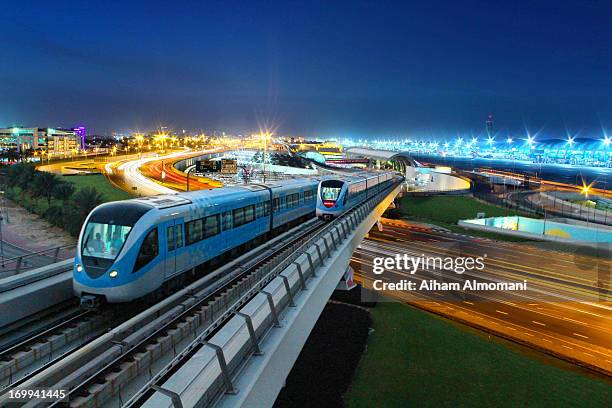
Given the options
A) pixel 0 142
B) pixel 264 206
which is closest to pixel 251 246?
pixel 264 206

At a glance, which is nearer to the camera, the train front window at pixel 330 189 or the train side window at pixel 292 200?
the train side window at pixel 292 200

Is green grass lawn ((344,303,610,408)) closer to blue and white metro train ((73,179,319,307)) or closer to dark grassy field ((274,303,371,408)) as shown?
dark grassy field ((274,303,371,408))

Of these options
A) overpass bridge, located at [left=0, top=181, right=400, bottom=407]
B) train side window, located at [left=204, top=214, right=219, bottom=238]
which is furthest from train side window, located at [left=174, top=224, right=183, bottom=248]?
train side window, located at [left=204, top=214, right=219, bottom=238]

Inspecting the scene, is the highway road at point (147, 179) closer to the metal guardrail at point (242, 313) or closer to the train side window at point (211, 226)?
the train side window at point (211, 226)

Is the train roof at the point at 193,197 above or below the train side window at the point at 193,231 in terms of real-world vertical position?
above

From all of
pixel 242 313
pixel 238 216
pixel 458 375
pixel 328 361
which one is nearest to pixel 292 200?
pixel 238 216

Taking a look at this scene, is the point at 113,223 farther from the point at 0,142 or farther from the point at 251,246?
the point at 0,142

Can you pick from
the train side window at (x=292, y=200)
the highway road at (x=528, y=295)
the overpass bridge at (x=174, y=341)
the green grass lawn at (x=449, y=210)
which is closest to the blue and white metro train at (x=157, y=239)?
the overpass bridge at (x=174, y=341)
